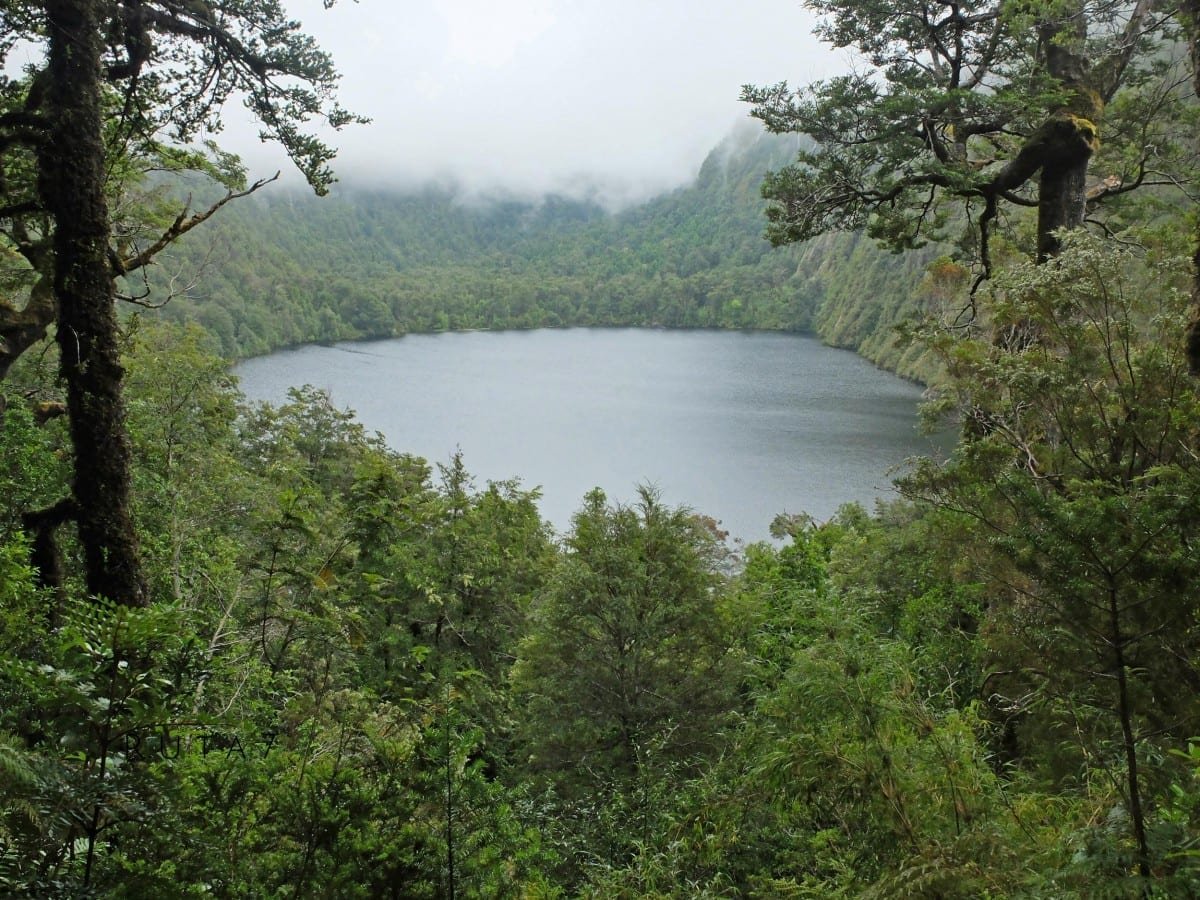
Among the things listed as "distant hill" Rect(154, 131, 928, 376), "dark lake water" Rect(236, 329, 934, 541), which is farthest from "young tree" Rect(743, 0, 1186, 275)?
"distant hill" Rect(154, 131, 928, 376)

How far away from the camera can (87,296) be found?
403cm

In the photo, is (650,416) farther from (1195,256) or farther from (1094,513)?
(1094,513)

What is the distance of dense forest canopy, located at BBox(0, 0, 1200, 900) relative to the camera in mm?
2254

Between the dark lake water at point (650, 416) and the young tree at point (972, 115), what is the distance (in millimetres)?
16329

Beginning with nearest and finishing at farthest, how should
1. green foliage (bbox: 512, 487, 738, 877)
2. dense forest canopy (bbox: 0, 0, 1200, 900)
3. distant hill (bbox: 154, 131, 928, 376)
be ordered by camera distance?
dense forest canopy (bbox: 0, 0, 1200, 900) < green foliage (bbox: 512, 487, 738, 877) < distant hill (bbox: 154, 131, 928, 376)

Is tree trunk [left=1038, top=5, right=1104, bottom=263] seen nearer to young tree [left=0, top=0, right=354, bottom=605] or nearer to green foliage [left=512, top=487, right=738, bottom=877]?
green foliage [left=512, top=487, right=738, bottom=877]

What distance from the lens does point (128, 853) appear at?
2.17m

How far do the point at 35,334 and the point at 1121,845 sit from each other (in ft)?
21.9

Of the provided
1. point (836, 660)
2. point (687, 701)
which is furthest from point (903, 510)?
point (836, 660)

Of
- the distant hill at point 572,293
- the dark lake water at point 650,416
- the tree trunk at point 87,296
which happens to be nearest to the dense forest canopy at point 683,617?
the tree trunk at point 87,296

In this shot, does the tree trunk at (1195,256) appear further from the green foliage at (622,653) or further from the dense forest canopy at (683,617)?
the green foliage at (622,653)

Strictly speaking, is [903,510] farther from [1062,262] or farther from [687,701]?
[1062,262]

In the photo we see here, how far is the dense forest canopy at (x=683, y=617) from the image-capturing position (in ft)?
7.39

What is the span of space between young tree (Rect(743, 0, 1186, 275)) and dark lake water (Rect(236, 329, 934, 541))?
→ 16329mm
